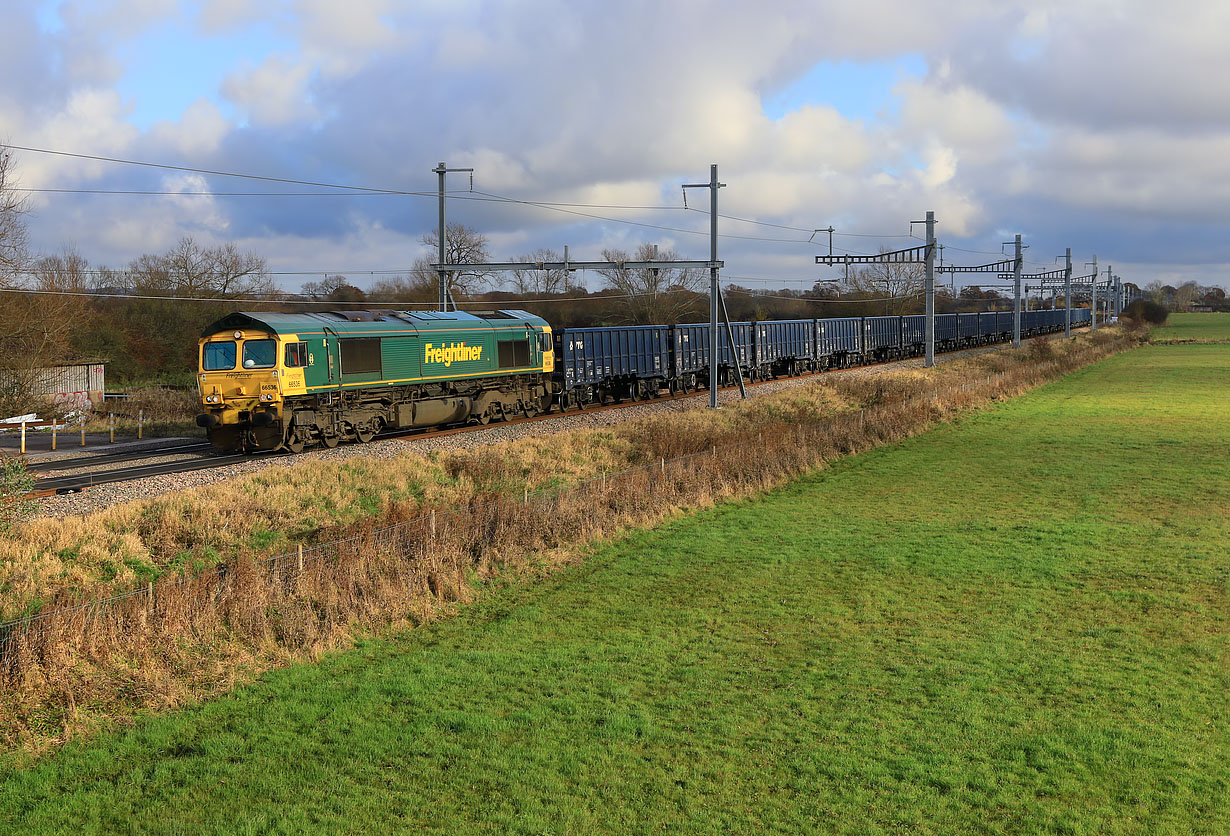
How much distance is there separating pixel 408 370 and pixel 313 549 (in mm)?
15531

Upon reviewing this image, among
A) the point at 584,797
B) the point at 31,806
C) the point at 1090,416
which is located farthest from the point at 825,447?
A: the point at 31,806

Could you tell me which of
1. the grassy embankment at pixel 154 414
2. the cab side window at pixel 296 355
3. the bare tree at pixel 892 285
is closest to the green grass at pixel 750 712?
the cab side window at pixel 296 355

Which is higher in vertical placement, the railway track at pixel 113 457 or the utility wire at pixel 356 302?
the utility wire at pixel 356 302

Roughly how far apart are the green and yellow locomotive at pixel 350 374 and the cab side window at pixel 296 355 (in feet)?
0.09

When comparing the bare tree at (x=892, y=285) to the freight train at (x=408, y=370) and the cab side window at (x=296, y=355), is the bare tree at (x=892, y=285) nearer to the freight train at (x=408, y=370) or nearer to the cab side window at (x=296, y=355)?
the freight train at (x=408, y=370)

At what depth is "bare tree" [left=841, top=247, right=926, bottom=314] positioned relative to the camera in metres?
97.6

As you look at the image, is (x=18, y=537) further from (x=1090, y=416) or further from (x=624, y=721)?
(x=1090, y=416)

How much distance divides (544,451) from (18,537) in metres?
12.3

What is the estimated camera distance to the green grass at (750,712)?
736 centimetres

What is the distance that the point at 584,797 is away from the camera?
755cm

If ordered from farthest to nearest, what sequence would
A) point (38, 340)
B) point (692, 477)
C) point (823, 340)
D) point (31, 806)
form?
point (823, 340) < point (38, 340) < point (692, 477) < point (31, 806)

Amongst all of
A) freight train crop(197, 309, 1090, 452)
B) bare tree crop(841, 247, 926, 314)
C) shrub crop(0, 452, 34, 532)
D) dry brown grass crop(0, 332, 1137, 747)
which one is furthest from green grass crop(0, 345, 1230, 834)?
bare tree crop(841, 247, 926, 314)

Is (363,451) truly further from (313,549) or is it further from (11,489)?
(313,549)

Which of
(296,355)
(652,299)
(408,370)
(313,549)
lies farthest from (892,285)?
(313,549)
